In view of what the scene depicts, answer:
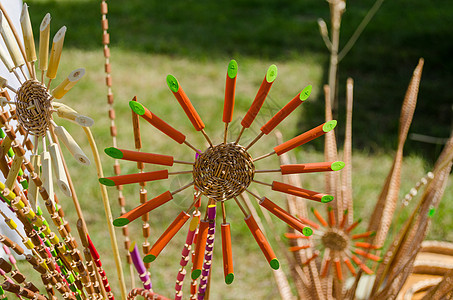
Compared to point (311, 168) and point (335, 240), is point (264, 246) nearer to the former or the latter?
point (311, 168)

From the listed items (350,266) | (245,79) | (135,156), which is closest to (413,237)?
(350,266)

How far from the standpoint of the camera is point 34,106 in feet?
1.22

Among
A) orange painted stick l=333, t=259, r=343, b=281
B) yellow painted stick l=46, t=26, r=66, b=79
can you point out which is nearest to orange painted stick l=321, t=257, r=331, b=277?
orange painted stick l=333, t=259, r=343, b=281

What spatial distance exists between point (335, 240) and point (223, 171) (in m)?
0.35

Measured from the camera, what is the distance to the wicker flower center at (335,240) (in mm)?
677

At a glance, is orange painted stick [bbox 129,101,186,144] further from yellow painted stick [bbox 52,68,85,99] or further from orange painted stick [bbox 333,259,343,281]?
orange painted stick [bbox 333,259,343,281]

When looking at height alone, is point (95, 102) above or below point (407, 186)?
above

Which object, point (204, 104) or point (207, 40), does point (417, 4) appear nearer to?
point (207, 40)

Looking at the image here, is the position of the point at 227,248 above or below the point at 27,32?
below

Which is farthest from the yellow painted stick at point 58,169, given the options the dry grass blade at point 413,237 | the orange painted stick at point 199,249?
the dry grass blade at point 413,237

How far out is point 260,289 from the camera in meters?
1.28

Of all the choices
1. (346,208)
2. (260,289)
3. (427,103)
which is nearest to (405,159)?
(427,103)

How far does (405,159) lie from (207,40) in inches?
60.8

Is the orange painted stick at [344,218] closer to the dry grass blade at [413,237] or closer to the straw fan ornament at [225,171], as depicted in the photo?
the dry grass blade at [413,237]
